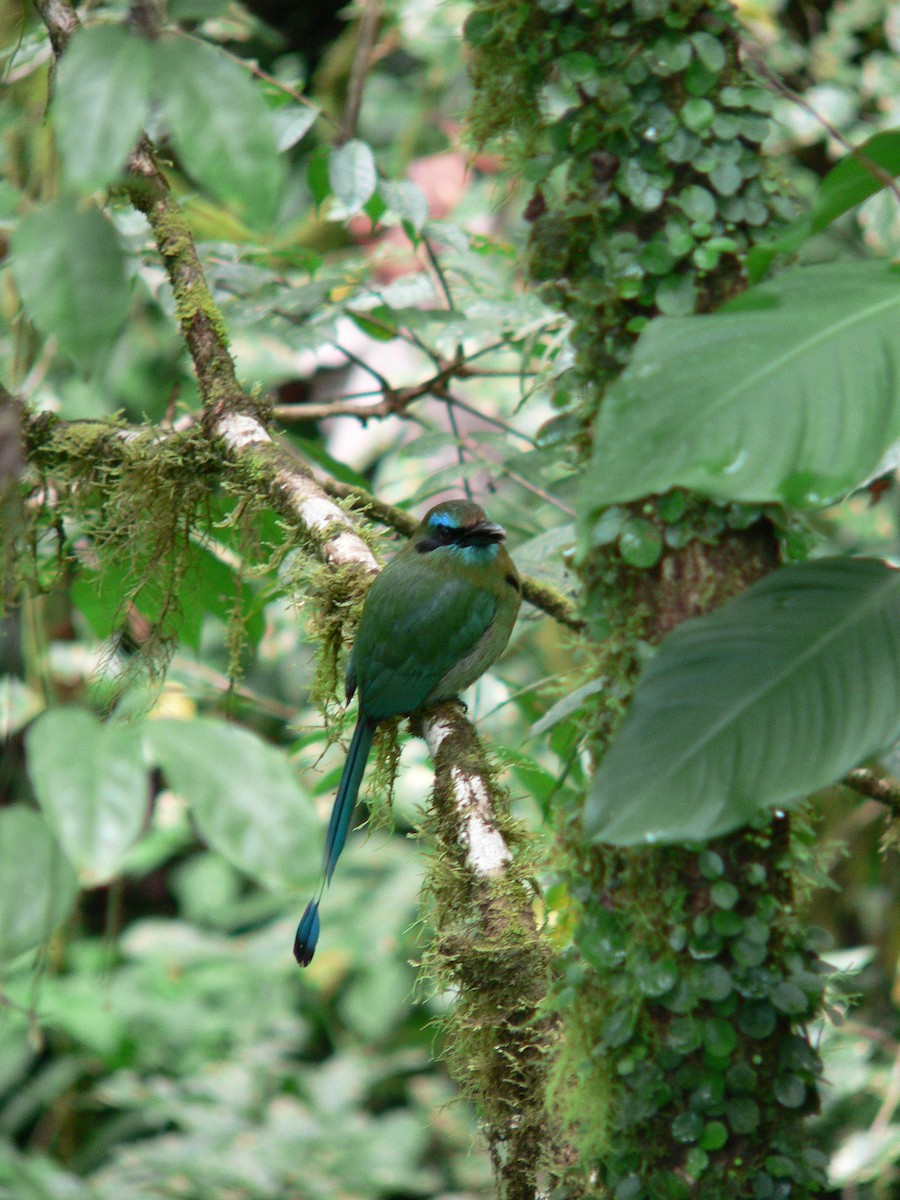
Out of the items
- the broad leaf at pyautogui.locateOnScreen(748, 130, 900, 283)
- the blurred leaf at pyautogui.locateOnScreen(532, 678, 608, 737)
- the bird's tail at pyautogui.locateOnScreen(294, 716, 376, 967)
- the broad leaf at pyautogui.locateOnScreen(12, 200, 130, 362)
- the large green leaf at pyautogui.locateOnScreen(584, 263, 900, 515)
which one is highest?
the broad leaf at pyautogui.locateOnScreen(748, 130, 900, 283)

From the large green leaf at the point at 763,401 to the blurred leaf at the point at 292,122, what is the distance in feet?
4.62

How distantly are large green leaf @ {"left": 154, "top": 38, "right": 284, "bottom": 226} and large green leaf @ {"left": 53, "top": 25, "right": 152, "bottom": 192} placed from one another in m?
0.02

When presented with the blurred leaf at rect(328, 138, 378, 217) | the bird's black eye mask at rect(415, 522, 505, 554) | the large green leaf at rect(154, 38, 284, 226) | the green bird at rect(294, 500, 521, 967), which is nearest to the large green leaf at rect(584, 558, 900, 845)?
the large green leaf at rect(154, 38, 284, 226)

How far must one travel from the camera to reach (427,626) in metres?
2.47

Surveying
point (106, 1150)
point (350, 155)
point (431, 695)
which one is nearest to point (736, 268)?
point (350, 155)

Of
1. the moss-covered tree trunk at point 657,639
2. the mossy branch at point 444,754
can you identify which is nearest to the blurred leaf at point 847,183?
the moss-covered tree trunk at point 657,639

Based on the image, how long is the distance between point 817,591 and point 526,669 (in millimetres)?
3196

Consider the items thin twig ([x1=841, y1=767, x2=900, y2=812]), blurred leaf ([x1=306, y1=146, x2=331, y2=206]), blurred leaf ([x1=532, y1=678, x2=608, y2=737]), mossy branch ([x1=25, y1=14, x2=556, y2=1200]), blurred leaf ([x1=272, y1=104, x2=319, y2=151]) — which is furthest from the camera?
blurred leaf ([x1=306, y1=146, x2=331, y2=206])

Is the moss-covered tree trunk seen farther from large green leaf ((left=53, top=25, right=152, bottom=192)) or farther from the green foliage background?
large green leaf ((left=53, top=25, right=152, bottom=192))

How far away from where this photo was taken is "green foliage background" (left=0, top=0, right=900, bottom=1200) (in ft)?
2.69

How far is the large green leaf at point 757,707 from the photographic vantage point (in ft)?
3.35

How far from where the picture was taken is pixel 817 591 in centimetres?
112

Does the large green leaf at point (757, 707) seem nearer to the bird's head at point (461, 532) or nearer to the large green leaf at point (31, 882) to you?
the large green leaf at point (31, 882)

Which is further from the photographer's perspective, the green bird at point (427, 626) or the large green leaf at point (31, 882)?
the green bird at point (427, 626)
